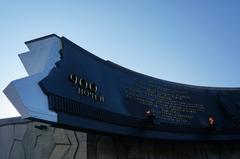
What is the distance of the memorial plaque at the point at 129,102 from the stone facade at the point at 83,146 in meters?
1.62

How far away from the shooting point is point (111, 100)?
14750 mm

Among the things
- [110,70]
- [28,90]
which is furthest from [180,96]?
[28,90]

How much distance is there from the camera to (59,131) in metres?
16.8

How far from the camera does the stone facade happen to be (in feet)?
51.9

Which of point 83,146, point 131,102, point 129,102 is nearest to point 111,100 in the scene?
point 129,102

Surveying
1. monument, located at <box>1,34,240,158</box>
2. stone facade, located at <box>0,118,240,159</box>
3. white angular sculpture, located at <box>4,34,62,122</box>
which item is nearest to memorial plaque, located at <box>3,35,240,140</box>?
monument, located at <box>1,34,240,158</box>

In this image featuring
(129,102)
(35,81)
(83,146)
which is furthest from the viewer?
(129,102)

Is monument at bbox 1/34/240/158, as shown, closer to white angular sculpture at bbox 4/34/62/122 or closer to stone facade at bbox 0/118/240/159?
white angular sculpture at bbox 4/34/62/122

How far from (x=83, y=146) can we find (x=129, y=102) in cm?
328

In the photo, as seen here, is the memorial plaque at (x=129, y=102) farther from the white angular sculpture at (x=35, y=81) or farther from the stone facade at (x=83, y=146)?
the stone facade at (x=83, y=146)

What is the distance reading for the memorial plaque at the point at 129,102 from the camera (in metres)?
12.0

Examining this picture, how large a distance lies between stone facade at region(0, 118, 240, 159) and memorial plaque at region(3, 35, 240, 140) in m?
1.62

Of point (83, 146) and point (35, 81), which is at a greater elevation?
point (35, 81)

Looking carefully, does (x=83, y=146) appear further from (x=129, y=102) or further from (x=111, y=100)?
(x=129, y=102)
